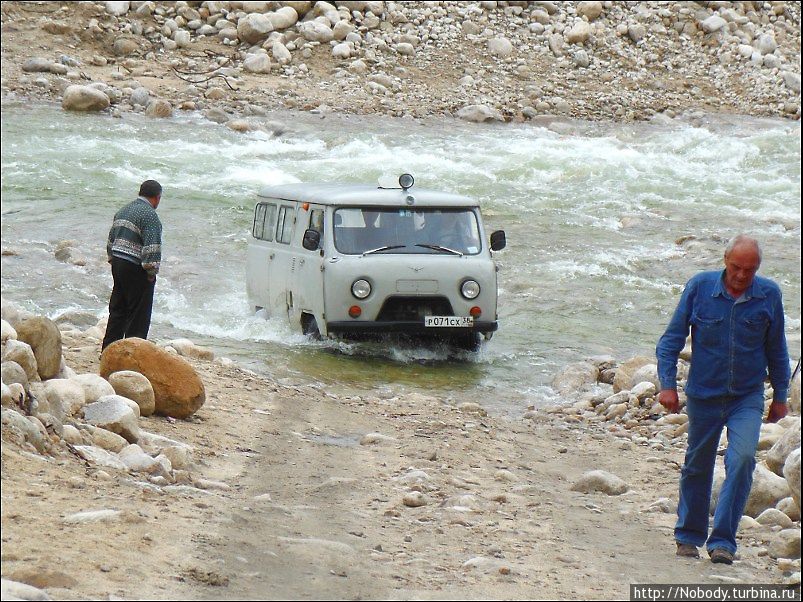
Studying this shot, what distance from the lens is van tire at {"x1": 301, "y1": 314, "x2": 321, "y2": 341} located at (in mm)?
13898

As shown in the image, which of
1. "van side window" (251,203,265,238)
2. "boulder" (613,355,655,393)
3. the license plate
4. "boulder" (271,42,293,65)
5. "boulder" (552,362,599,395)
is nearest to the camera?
"boulder" (613,355,655,393)

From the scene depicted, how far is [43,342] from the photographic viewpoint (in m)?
8.70

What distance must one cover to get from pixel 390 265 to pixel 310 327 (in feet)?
4.25

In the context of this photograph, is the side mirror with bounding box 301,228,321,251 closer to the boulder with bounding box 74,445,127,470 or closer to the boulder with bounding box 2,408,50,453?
the boulder with bounding box 74,445,127,470

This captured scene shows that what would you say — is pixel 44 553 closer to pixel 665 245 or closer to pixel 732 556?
pixel 732 556

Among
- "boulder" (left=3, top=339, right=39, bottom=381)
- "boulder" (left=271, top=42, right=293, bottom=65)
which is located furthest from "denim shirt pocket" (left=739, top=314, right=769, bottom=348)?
"boulder" (left=271, top=42, right=293, bottom=65)

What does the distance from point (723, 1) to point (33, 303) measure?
32.3 meters

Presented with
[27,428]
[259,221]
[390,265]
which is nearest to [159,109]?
[259,221]

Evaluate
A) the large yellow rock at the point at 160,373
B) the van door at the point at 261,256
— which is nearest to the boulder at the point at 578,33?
the van door at the point at 261,256

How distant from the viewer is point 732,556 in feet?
22.4

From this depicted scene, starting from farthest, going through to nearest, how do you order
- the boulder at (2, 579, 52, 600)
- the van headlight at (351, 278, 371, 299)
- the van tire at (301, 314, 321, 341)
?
the van tire at (301, 314, 321, 341), the van headlight at (351, 278, 371, 299), the boulder at (2, 579, 52, 600)

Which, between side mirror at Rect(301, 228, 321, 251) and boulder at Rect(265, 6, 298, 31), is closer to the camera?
side mirror at Rect(301, 228, 321, 251)

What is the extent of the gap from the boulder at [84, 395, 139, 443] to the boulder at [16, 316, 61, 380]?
500 millimetres

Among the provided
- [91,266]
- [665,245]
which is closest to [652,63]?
[665,245]
